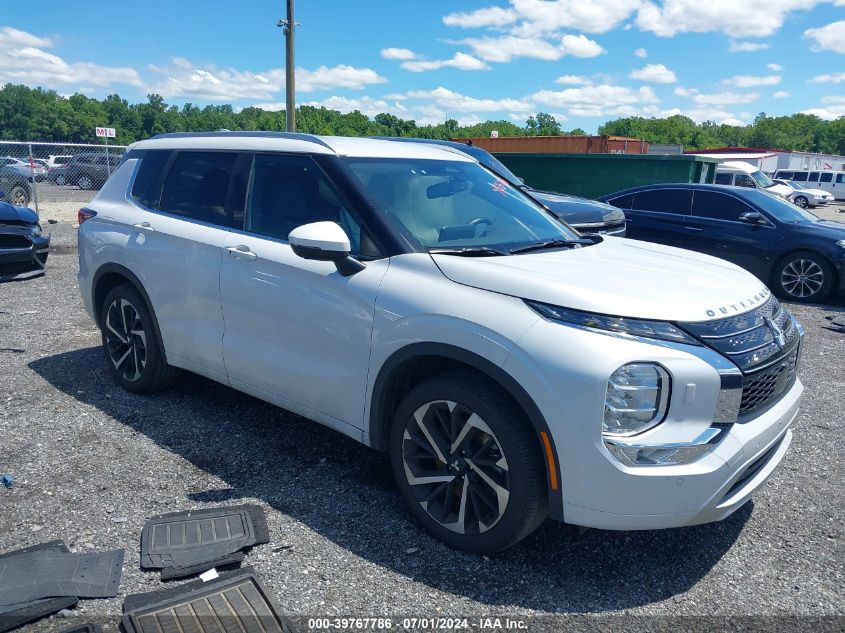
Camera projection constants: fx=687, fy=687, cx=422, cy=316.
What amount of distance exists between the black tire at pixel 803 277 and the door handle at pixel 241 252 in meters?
8.31

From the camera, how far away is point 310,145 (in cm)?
388

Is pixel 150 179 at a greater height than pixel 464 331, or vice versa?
pixel 150 179

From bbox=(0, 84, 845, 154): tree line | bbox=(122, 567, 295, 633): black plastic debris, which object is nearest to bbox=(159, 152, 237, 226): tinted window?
bbox=(122, 567, 295, 633): black plastic debris

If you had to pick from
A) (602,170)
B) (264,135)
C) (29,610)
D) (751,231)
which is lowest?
(29,610)

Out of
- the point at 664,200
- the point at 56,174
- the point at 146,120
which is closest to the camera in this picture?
the point at 664,200

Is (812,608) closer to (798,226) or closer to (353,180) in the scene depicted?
(353,180)

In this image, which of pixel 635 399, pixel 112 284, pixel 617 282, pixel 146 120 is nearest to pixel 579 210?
pixel 112 284

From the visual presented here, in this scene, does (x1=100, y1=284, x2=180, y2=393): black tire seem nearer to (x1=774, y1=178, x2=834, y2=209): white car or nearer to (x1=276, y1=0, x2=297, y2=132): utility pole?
(x1=276, y1=0, x2=297, y2=132): utility pole

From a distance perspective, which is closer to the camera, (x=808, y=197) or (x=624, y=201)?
(x=624, y=201)

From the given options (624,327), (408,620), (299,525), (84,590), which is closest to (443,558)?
(408,620)

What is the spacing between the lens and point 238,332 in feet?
13.2

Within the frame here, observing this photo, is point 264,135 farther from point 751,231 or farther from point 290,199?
point 751,231

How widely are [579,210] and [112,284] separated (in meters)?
5.98

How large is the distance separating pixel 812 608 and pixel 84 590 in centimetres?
303
